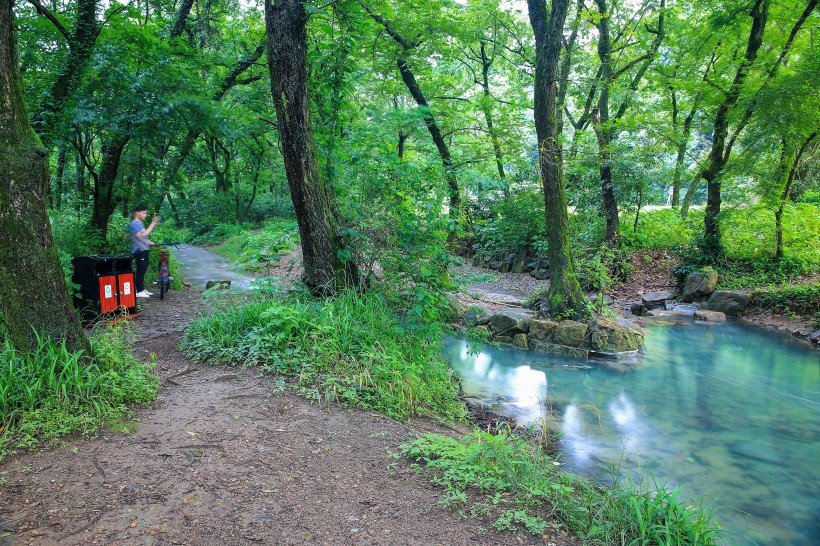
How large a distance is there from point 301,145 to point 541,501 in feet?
16.7

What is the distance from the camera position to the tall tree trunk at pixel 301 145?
654cm

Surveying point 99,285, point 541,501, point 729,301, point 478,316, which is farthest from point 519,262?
point 541,501

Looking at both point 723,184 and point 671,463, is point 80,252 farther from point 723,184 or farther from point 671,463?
point 723,184

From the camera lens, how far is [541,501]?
3.60m

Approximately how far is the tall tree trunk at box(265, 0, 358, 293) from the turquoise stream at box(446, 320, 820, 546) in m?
2.99

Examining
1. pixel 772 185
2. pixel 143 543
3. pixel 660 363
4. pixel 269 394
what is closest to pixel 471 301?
pixel 660 363

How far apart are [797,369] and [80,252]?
13657mm

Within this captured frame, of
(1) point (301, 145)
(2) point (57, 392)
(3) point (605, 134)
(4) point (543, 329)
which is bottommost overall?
(4) point (543, 329)

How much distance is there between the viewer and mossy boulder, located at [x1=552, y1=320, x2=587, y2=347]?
412 inches

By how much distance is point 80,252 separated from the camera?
924 cm

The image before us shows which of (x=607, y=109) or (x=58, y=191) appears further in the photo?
(x=607, y=109)

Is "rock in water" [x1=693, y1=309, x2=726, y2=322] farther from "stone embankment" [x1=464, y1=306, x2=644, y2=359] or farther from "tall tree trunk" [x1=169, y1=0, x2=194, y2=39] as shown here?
"tall tree trunk" [x1=169, y1=0, x2=194, y2=39]

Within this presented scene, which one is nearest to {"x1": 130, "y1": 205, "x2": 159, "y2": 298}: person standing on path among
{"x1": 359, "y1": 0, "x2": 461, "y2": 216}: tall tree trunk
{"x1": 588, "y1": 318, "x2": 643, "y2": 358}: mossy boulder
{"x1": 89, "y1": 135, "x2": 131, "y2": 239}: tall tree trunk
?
{"x1": 89, "y1": 135, "x2": 131, "y2": 239}: tall tree trunk

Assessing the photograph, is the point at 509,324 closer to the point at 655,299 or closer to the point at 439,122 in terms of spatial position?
the point at 655,299
